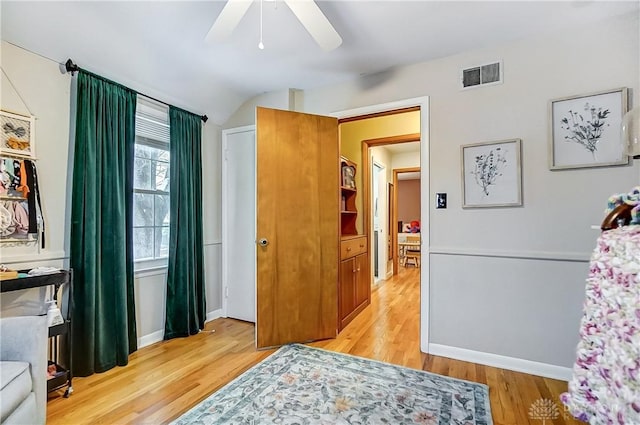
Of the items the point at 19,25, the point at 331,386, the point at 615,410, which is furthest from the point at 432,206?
the point at 19,25

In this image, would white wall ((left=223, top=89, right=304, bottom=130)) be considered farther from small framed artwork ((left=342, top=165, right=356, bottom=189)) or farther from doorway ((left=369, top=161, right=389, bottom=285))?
doorway ((left=369, top=161, right=389, bottom=285))

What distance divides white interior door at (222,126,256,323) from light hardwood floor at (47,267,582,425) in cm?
25

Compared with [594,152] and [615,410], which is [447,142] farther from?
[615,410]

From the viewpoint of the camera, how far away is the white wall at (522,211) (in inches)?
80.3

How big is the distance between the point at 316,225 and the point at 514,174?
1628 millimetres

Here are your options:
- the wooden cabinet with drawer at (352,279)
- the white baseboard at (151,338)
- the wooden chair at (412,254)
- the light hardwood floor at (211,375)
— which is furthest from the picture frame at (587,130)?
the wooden chair at (412,254)

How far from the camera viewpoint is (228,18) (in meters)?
1.62

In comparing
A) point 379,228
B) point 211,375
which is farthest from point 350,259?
point 379,228

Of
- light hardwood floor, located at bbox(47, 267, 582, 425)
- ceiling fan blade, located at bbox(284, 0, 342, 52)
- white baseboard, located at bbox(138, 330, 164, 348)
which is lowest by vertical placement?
light hardwood floor, located at bbox(47, 267, 582, 425)

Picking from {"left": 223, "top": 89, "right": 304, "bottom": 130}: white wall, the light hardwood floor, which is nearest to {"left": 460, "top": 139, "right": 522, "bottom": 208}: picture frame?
the light hardwood floor

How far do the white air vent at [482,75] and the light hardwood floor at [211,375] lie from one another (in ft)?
7.14

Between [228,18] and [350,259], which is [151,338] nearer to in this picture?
[350,259]

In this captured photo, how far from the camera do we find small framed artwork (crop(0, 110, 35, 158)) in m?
1.84

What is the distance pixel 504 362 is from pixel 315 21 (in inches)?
104
